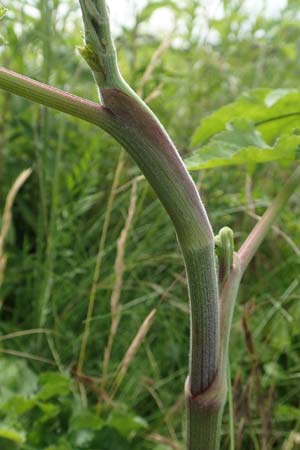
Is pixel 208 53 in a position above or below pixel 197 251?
above

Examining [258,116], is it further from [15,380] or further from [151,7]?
[151,7]

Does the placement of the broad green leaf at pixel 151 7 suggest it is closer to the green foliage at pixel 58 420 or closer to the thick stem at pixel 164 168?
the green foliage at pixel 58 420

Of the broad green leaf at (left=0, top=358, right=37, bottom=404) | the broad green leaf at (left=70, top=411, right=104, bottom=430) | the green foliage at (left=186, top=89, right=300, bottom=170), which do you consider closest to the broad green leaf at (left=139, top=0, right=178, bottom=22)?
the green foliage at (left=186, top=89, right=300, bottom=170)

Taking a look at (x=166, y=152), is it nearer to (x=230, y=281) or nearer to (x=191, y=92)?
(x=230, y=281)

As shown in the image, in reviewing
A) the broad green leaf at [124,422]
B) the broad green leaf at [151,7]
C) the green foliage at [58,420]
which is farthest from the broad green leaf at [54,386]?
the broad green leaf at [151,7]

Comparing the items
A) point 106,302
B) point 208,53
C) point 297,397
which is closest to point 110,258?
point 106,302

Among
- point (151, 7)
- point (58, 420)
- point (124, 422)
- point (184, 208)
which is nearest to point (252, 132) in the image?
point (184, 208)

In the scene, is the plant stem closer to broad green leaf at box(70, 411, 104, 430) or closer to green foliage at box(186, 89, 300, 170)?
green foliage at box(186, 89, 300, 170)
